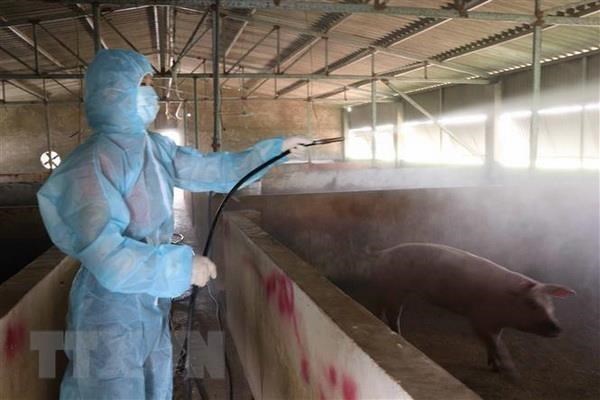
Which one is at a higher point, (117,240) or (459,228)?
(117,240)

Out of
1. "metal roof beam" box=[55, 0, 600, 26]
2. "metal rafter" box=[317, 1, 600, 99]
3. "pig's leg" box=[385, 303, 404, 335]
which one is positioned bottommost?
"pig's leg" box=[385, 303, 404, 335]

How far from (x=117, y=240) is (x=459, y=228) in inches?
195

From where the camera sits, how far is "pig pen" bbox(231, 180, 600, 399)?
567 centimetres

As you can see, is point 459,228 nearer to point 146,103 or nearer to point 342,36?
point 146,103

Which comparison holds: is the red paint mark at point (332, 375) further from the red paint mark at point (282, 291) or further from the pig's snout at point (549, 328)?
the pig's snout at point (549, 328)

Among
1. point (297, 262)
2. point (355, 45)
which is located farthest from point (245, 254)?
point (355, 45)

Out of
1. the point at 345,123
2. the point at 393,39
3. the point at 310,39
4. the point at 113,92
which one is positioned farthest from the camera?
the point at 345,123

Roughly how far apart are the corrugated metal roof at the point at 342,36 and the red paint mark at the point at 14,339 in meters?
6.89

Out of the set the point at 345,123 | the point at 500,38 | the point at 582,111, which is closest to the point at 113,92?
the point at 500,38

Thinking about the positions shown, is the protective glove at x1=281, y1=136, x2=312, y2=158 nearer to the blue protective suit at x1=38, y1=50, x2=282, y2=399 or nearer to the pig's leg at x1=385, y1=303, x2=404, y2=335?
the blue protective suit at x1=38, y1=50, x2=282, y2=399

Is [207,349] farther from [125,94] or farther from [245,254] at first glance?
[125,94]

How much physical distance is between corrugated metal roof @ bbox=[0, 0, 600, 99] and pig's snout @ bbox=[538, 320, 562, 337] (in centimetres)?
508

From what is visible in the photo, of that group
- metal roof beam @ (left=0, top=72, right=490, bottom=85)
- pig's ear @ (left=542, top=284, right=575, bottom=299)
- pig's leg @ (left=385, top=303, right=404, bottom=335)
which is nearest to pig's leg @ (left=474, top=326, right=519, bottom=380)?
pig's ear @ (left=542, top=284, right=575, bottom=299)

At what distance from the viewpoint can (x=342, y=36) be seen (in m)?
11.0
